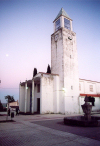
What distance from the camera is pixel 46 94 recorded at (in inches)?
874

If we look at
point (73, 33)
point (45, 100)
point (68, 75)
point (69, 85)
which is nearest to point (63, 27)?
point (73, 33)

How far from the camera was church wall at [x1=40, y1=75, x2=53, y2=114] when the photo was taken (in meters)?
21.4

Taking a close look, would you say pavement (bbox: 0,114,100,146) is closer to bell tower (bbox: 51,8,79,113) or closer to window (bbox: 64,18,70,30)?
bell tower (bbox: 51,8,79,113)

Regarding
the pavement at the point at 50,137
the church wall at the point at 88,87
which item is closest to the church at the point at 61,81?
the church wall at the point at 88,87

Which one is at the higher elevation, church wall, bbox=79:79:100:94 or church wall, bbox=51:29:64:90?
church wall, bbox=51:29:64:90

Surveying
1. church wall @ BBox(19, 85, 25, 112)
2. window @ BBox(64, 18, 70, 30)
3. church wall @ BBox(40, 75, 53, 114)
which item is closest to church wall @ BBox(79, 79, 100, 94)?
church wall @ BBox(40, 75, 53, 114)

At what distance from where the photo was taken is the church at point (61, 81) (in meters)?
22.0

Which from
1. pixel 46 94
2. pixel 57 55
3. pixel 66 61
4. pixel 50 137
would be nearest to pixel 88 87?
pixel 66 61

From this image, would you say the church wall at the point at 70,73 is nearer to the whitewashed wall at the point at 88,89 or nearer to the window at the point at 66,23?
the window at the point at 66,23

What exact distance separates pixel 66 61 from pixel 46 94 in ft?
25.4

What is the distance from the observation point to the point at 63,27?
992 inches

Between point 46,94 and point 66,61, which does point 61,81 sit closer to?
point 46,94

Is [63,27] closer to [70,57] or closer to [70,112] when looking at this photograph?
[70,57]

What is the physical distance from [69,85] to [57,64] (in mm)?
5052
